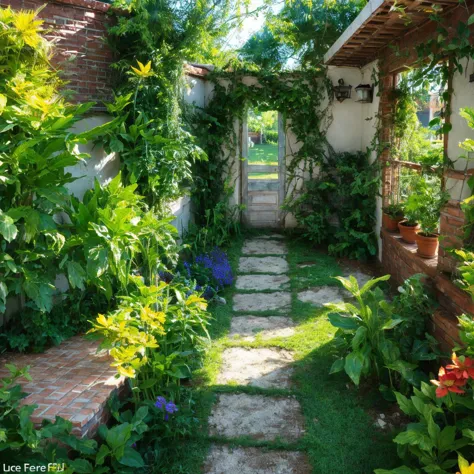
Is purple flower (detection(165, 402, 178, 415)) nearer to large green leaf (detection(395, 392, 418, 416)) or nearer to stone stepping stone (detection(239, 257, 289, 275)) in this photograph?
large green leaf (detection(395, 392, 418, 416))

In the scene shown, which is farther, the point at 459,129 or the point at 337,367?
→ the point at 459,129

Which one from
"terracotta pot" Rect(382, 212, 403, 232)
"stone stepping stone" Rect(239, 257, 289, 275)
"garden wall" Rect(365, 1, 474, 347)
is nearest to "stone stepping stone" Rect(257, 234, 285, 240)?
"stone stepping stone" Rect(239, 257, 289, 275)

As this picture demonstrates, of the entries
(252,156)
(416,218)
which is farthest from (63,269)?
(252,156)

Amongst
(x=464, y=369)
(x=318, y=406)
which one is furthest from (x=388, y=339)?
(x=464, y=369)

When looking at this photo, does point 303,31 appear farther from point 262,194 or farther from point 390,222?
point 390,222

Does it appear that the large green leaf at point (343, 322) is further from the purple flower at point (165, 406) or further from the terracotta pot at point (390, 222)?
the terracotta pot at point (390, 222)

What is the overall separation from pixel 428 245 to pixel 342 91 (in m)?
3.65

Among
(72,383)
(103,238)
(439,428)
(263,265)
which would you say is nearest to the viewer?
(439,428)

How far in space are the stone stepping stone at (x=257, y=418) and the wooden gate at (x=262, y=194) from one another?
505 centimetres

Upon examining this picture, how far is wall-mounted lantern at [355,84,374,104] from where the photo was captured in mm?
6871

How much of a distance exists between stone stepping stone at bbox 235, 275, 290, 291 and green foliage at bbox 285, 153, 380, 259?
111 centimetres

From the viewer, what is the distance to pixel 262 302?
17.7 ft

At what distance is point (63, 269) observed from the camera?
3.32 meters

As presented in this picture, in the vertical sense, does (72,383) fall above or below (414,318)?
below
